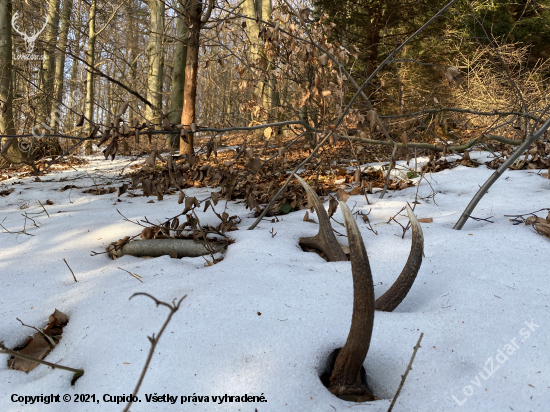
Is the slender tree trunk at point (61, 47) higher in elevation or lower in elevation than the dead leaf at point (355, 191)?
higher

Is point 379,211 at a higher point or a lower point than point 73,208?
higher

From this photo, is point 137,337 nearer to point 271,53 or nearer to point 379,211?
point 379,211

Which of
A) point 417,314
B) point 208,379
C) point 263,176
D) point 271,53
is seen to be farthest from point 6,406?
point 271,53

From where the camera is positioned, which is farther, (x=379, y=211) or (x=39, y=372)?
(x=379, y=211)

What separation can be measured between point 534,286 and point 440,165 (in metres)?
2.72

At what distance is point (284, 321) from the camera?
1.32 metres

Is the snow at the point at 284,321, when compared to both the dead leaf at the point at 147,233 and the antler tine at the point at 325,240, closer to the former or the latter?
the antler tine at the point at 325,240

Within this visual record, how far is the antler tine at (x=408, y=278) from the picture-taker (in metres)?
1.38

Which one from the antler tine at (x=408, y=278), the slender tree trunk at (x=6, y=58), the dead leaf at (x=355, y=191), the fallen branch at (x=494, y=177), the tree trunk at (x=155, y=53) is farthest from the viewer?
the tree trunk at (x=155, y=53)

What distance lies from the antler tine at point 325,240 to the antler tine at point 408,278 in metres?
0.49

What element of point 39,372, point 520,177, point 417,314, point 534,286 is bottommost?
point 39,372

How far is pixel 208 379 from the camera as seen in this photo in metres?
1.08

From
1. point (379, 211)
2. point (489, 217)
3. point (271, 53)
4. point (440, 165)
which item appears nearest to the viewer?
point (489, 217)
